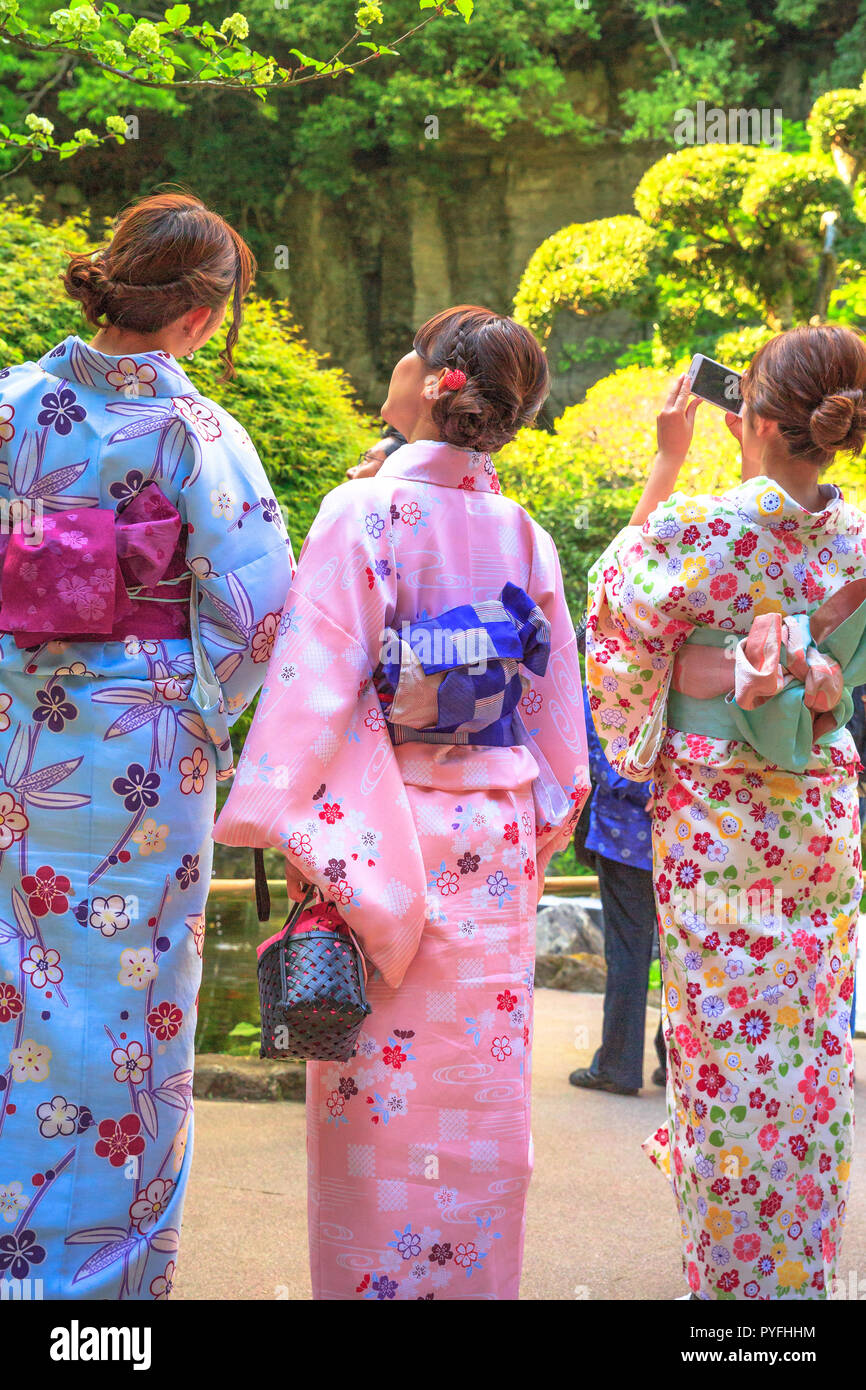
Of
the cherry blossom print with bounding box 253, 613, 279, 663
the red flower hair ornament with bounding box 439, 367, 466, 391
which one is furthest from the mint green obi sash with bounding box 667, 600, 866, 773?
the cherry blossom print with bounding box 253, 613, 279, 663

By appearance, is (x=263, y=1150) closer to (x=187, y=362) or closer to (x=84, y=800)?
(x=84, y=800)

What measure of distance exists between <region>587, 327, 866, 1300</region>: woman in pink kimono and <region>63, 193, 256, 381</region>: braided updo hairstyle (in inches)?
40.5

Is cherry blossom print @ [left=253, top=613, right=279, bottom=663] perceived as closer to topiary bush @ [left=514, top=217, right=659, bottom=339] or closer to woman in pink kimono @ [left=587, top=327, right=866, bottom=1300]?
woman in pink kimono @ [left=587, top=327, right=866, bottom=1300]

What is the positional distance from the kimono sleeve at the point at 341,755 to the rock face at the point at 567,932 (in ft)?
15.3

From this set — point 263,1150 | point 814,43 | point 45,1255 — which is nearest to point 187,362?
point 263,1150

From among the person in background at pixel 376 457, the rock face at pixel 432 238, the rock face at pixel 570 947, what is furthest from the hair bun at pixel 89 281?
the rock face at pixel 432 238

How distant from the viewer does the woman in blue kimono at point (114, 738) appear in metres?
2.13

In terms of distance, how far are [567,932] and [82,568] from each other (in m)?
5.02

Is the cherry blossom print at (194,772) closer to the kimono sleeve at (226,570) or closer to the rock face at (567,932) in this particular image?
the kimono sleeve at (226,570)

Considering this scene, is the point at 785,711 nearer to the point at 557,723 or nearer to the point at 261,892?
the point at 557,723

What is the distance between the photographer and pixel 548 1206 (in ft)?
11.3

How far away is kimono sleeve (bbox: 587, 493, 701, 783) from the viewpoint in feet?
8.57

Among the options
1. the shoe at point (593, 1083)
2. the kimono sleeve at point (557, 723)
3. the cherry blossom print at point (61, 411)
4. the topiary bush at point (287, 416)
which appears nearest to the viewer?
the cherry blossom print at point (61, 411)

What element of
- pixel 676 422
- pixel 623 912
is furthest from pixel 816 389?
pixel 623 912
